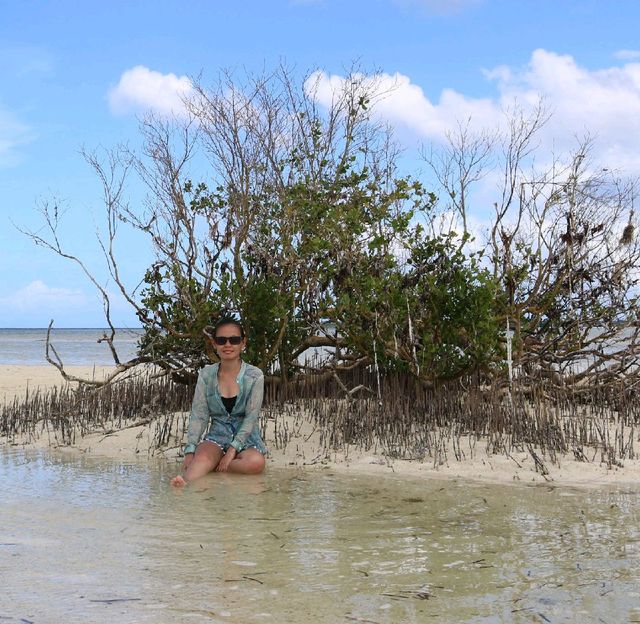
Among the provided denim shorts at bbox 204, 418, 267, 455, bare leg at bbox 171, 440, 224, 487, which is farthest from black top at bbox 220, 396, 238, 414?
bare leg at bbox 171, 440, 224, 487

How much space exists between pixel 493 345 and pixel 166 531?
494 cm

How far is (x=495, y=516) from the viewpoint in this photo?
5016 millimetres

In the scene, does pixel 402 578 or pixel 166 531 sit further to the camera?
pixel 166 531

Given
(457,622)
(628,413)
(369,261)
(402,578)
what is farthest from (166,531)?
(628,413)

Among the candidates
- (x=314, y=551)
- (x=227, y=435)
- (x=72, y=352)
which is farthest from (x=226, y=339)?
(x=72, y=352)

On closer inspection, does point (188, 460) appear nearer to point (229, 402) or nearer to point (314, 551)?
point (229, 402)

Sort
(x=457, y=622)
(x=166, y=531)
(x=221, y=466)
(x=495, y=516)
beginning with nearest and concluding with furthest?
(x=457, y=622), (x=166, y=531), (x=495, y=516), (x=221, y=466)

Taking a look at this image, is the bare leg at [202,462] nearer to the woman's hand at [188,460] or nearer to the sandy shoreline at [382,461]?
the woman's hand at [188,460]

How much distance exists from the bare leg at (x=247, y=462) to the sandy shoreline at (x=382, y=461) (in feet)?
1.84

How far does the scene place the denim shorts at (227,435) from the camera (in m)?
6.49

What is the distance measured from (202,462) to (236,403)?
0.55 meters

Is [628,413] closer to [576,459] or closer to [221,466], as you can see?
[576,459]

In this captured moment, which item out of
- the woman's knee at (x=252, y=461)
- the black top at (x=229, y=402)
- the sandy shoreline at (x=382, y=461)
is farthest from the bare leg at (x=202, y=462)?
the sandy shoreline at (x=382, y=461)

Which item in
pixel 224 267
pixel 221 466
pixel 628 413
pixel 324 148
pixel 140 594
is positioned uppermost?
pixel 324 148
